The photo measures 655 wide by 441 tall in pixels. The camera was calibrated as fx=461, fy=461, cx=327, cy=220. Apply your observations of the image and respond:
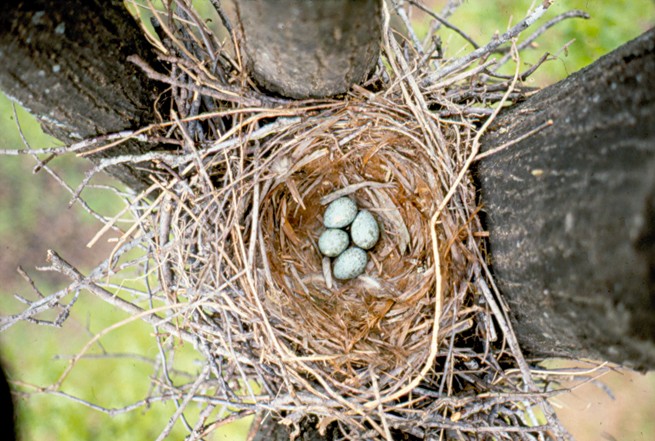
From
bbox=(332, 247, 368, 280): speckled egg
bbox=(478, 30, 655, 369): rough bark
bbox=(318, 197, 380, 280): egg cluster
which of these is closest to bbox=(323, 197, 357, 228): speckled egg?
bbox=(318, 197, 380, 280): egg cluster

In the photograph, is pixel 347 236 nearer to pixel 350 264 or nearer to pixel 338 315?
pixel 350 264

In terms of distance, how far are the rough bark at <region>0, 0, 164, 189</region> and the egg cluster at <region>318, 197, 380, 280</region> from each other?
89 centimetres

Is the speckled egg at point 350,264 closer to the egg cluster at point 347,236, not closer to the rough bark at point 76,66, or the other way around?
the egg cluster at point 347,236

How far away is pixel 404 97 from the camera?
1.56 m

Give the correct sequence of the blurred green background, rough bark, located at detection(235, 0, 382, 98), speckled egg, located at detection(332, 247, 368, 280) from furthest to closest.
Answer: the blurred green background
speckled egg, located at detection(332, 247, 368, 280)
rough bark, located at detection(235, 0, 382, 98)

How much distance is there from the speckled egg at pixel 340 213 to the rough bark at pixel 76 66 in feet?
2.87

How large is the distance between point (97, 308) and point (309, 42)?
2521 millimetres

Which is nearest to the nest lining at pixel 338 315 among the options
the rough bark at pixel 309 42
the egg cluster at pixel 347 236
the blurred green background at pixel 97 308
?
the rough bark at pixel 309 42

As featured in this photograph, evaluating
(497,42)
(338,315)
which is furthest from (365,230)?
(497,42)

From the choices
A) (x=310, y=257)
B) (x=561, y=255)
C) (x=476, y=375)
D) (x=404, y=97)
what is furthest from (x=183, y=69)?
(x=476, y=375)

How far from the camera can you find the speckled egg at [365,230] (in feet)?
6.53

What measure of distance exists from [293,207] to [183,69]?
0.78m

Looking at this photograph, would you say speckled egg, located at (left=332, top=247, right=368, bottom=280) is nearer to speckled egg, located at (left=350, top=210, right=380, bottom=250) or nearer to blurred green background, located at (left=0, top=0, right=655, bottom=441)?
speckled egg, located at (left=350, top=210, right=380, bottom=250)

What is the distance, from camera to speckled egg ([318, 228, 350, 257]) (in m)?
2.00
